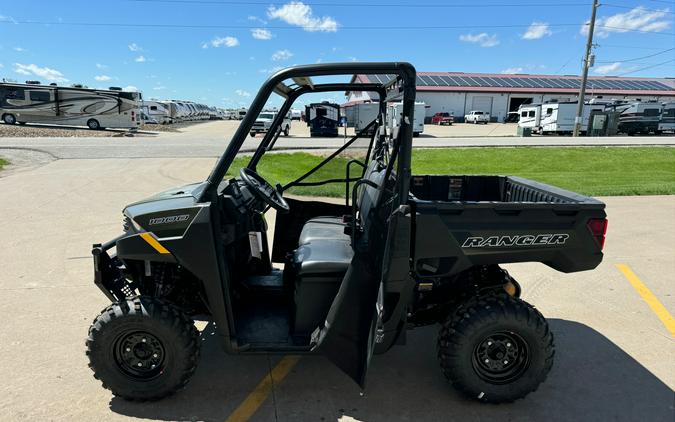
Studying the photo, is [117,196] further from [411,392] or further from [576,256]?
[576,256]

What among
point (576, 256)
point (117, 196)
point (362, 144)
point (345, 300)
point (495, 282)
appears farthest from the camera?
point (117, 196)

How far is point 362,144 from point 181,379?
7.09ft

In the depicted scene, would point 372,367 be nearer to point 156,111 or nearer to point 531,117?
point 531,117

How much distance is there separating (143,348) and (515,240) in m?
2.37

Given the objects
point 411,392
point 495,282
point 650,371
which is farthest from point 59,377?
point 650,371

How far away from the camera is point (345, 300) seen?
2596mm

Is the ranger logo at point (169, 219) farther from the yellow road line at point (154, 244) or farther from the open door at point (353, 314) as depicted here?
the open door at point (353, 314)

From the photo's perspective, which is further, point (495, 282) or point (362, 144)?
point (362, 144)

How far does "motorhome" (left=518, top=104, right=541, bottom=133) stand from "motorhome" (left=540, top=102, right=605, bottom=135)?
1.12 metres

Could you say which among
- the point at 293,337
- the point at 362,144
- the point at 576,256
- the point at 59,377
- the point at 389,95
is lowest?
the point at 59,377

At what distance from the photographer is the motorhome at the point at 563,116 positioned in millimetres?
32906

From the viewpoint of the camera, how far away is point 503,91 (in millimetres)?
56188

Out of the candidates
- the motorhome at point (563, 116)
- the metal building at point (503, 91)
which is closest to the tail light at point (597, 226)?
the motorhome at point (563, 116)

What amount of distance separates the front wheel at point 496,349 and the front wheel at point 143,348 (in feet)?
5.21
